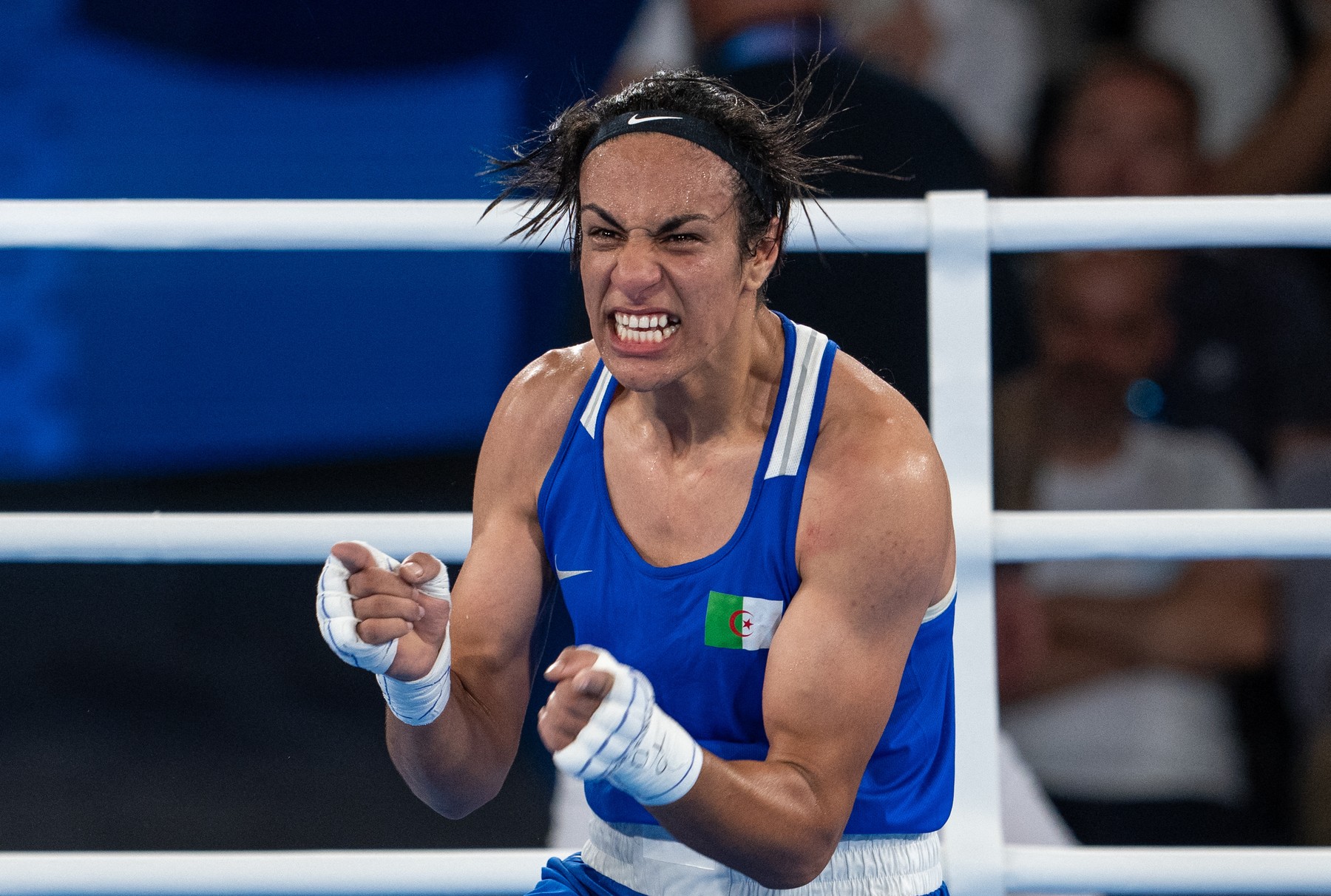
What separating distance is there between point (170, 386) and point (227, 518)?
8.55 feet

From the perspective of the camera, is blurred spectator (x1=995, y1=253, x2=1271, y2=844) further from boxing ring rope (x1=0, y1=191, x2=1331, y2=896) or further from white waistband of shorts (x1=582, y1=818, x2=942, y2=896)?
white waistband of shorts (x1=582, y1=818, x2=942, y2=896)

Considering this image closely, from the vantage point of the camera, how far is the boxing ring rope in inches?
54.6

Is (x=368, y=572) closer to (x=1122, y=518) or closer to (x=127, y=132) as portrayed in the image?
(x=1122, y=518)

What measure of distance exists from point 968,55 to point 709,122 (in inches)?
89.4

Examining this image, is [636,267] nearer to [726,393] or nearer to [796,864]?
[726,393]

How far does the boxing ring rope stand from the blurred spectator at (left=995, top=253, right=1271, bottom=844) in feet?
3.86

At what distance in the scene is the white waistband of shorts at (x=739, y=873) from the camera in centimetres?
122

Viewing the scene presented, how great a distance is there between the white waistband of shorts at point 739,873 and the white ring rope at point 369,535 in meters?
0.31

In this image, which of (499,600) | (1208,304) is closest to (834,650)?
(499,600)

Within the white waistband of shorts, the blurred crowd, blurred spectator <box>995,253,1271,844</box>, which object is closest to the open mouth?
the white waistband of shorts

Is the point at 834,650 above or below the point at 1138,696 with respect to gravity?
below

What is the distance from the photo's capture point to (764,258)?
126cm

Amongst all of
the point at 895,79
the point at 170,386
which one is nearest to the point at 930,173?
the point at 895,79

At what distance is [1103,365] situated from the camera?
281 centimetres
